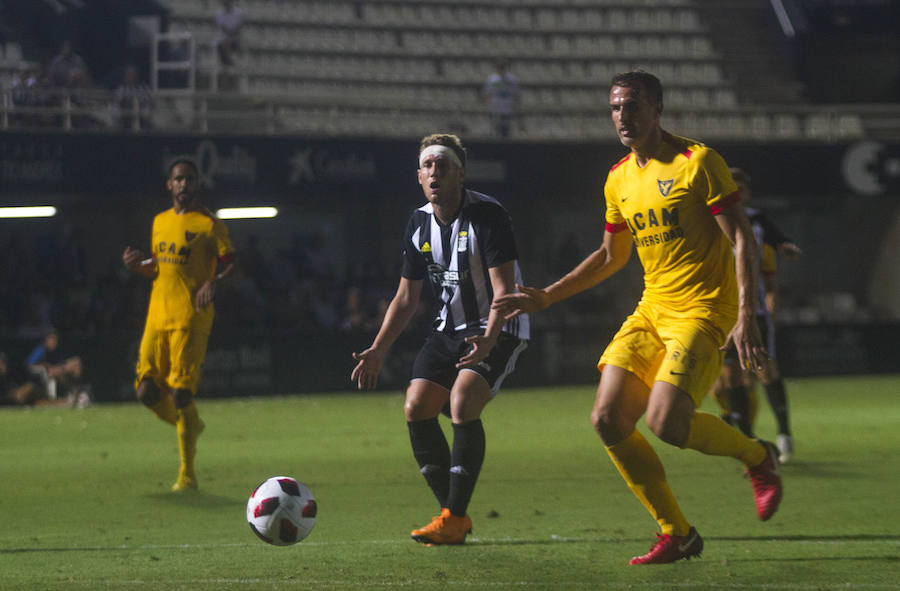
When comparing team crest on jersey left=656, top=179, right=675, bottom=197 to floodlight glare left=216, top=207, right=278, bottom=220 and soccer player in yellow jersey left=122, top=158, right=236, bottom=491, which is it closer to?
soccer player in yellow jersey left=122, top=158, right=236, bottom=491

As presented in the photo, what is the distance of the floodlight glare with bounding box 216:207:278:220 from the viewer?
67.8ft

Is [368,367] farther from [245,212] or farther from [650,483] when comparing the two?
[245,212]

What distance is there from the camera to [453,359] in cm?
607

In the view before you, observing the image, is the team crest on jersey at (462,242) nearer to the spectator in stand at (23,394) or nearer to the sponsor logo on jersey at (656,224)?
the sponsor logo on jersey at (656,224)

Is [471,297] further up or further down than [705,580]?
further up

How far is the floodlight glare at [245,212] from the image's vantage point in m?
20.7

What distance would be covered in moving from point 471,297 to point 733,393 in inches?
142

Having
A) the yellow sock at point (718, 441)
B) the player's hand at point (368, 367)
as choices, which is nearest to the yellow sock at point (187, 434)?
the player's hand at point (368, 367)

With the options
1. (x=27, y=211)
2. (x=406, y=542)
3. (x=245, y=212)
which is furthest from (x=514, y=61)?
(x=406, y=542)

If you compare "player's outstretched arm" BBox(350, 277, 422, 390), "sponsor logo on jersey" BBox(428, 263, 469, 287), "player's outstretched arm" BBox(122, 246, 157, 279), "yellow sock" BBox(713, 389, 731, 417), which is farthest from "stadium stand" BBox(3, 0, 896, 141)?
"sponsor logo on jersey" BBox(428, 263, 469, 287)

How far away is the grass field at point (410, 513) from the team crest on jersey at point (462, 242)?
4.85 feet

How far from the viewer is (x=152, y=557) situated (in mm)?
5770

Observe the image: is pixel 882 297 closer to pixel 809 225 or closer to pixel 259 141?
pixel 809 225

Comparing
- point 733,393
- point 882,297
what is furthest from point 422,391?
point 882,297
